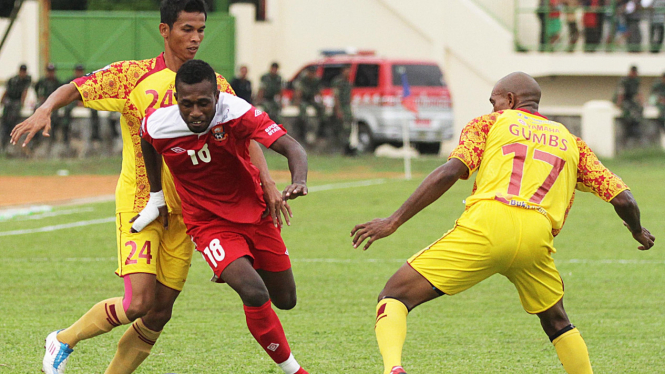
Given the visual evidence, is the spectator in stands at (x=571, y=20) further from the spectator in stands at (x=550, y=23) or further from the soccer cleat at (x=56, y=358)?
the soccer cleat at (x=56, y=358)

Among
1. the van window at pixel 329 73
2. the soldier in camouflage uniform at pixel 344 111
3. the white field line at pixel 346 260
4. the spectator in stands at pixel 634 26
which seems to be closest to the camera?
the white field line at pixel 346 260

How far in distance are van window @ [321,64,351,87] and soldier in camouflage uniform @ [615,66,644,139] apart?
7513 millimetres

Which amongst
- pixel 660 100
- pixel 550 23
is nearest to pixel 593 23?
pixel 550 23

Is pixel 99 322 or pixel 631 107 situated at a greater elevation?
pixel 99 322

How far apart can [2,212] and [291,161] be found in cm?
1114

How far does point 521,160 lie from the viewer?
5.33 metres

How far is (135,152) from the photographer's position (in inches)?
237

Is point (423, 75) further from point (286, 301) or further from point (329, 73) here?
point (286, 301)

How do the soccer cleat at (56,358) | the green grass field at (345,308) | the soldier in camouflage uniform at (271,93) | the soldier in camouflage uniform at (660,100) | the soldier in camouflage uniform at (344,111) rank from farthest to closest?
the soldier in camouflage uniform at (660,100) < the soldier in camouflage uniform at (271,93) < the soldier in camouflage uniform at (344,111) < the green grass field at (345,308) < the soccer cleat at (56,358)

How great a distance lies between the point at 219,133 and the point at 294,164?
→ 439mm

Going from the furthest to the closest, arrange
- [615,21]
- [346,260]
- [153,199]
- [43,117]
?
[615,21], [346,260], [153,199], [43,117]

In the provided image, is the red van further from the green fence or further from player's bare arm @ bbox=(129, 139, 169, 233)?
player's bare arm @ bbox=(129, 139, 169, 233)

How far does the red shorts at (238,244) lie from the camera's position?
18.4ft

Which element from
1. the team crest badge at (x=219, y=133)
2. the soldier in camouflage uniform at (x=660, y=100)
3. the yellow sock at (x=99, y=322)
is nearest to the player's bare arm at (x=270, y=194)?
the team crest badge at (x=219, y=133)
